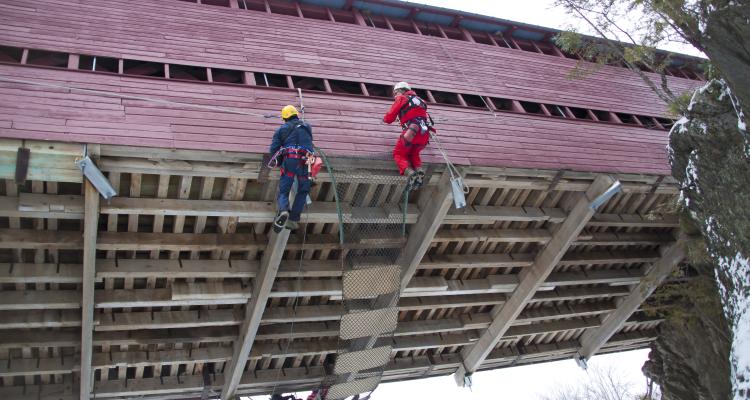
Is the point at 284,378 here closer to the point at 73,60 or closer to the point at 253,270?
the point at 253,270

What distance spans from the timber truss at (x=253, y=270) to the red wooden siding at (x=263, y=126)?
0.92ft

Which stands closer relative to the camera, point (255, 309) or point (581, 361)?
point (255, 309)

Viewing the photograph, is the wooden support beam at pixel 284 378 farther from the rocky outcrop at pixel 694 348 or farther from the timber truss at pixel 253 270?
the rocky outcrop at pixel 694 348

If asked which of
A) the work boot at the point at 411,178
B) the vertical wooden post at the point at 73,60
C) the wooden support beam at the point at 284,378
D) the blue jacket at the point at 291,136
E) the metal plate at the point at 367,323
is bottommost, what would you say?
the metal plate at the point at 367,323

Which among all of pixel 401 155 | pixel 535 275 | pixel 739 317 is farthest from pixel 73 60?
pixel 739 317

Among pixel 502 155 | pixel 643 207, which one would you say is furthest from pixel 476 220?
pixel 643 207

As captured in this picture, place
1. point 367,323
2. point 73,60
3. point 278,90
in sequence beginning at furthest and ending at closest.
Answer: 1. point 278,90
2. point 367,323
3. point 73,60

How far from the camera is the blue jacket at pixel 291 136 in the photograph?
26.7 ft

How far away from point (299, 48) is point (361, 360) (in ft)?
19.4

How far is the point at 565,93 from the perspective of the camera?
13.7m

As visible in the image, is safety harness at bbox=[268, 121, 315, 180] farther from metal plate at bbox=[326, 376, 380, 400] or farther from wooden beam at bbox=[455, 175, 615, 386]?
wooden beam at bbox=[455, 175, 615, 386]

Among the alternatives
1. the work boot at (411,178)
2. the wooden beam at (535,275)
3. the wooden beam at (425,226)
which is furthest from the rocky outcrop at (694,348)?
the work boot at (411,178)

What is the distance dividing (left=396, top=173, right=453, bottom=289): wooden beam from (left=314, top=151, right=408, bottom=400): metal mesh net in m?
0.37

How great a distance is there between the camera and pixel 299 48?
37.9 ft
